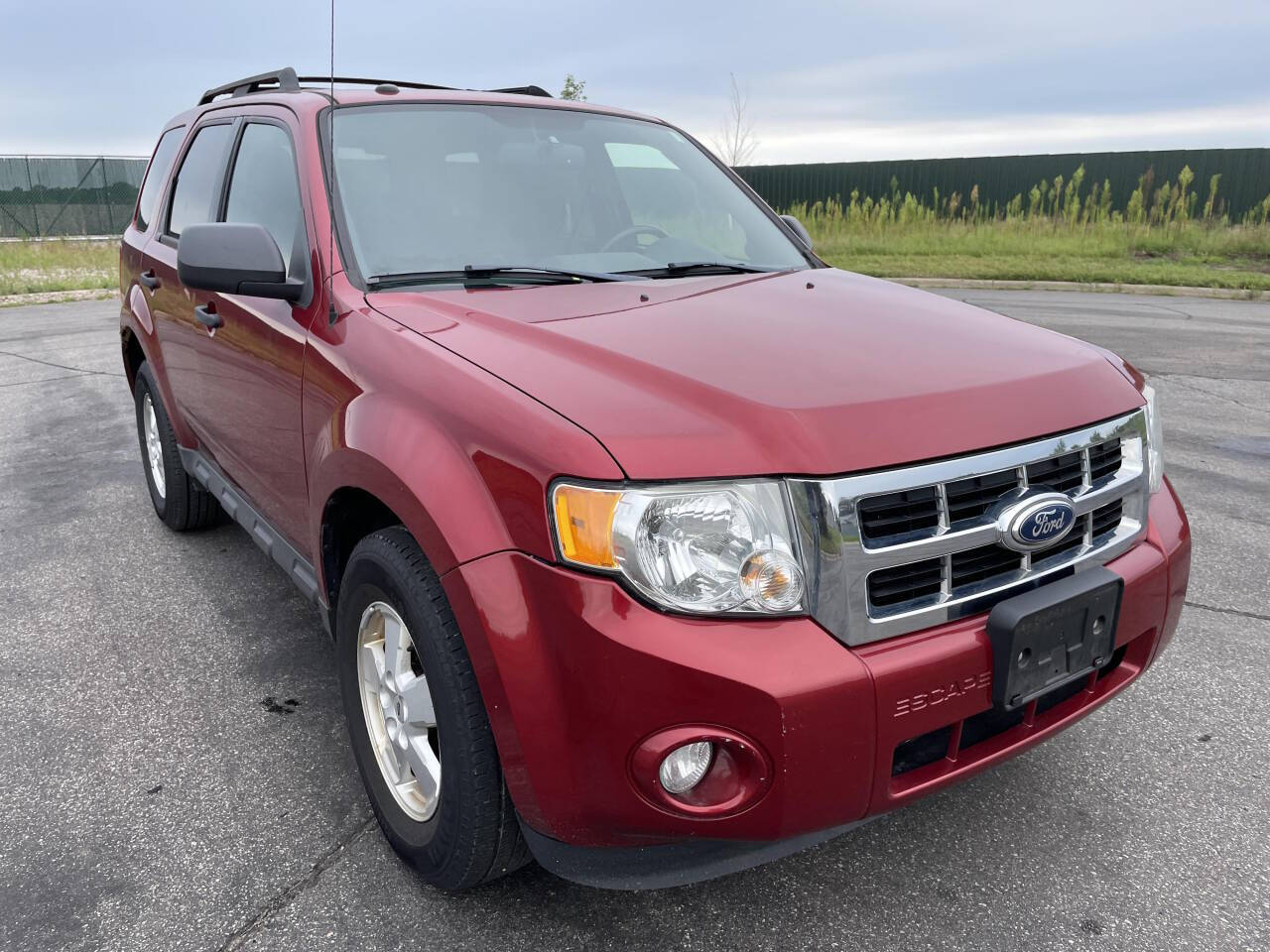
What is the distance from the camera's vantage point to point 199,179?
3896 millimetres

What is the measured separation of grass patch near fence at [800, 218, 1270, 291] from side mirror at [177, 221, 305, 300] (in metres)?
14.5

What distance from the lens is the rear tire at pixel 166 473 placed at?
4.32 m

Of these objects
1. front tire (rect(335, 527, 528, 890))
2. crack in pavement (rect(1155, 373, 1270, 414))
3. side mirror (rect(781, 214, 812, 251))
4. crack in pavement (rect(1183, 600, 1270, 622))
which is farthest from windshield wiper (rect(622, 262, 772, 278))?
crack in pavement (rect(1155, 373, 1270, 414))

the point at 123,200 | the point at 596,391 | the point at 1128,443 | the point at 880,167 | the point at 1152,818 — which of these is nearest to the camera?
the point at 596,391

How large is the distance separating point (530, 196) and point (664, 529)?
1.65 metres

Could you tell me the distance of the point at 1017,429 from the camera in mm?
1914

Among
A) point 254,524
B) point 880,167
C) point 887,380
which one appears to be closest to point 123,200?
point 880,167

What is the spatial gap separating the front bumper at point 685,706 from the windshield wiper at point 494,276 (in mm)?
1039

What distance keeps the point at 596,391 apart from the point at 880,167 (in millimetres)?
22637

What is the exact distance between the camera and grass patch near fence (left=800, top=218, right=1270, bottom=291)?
1527 cm

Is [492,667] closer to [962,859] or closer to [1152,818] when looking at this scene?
[962,859]

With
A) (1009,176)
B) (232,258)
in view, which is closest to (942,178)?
(1009,176)

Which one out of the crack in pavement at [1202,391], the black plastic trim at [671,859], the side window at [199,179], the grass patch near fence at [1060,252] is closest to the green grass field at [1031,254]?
the grass patch near fence at [1060,252]

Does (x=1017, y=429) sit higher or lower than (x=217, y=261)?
lower
